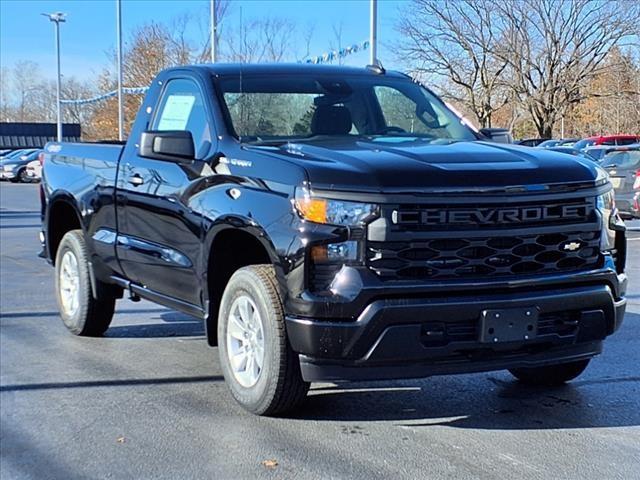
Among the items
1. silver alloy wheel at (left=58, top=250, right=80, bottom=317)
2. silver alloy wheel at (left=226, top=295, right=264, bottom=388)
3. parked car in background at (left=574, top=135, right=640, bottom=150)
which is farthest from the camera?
parked car in background at (left=574, top=135, right=640, bottom=150)

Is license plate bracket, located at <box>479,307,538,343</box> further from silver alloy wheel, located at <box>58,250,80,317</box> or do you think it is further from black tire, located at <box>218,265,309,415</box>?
silver alloy wheel, located at <box>58,250,80,317</box>

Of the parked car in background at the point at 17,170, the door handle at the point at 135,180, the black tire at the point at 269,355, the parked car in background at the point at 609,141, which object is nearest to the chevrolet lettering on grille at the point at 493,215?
the black tire at the point at 269,355

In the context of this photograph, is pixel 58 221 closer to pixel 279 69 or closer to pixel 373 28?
pixel 279 69

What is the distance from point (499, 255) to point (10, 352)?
12.8 feet

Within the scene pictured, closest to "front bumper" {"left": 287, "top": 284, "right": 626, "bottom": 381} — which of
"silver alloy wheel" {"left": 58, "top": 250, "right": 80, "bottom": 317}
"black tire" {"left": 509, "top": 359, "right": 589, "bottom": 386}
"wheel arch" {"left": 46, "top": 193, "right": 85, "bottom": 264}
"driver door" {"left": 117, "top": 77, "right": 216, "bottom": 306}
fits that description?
"black tire" {"left": 509, "top": 359, "right": 589, "bottom": 386}

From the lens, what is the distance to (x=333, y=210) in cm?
412

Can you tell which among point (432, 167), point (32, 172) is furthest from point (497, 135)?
point (32, 172)

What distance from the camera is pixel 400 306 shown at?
4.05m

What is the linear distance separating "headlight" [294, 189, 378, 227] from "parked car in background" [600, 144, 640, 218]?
1136cm

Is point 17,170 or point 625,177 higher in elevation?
point 625,177

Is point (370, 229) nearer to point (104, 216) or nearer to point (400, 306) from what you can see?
point (400, 306)

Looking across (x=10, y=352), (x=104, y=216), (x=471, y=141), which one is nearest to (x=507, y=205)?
(x=471, y=141)

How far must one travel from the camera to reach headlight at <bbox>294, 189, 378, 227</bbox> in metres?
4.08

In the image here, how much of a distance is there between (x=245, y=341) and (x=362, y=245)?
1.11 m
